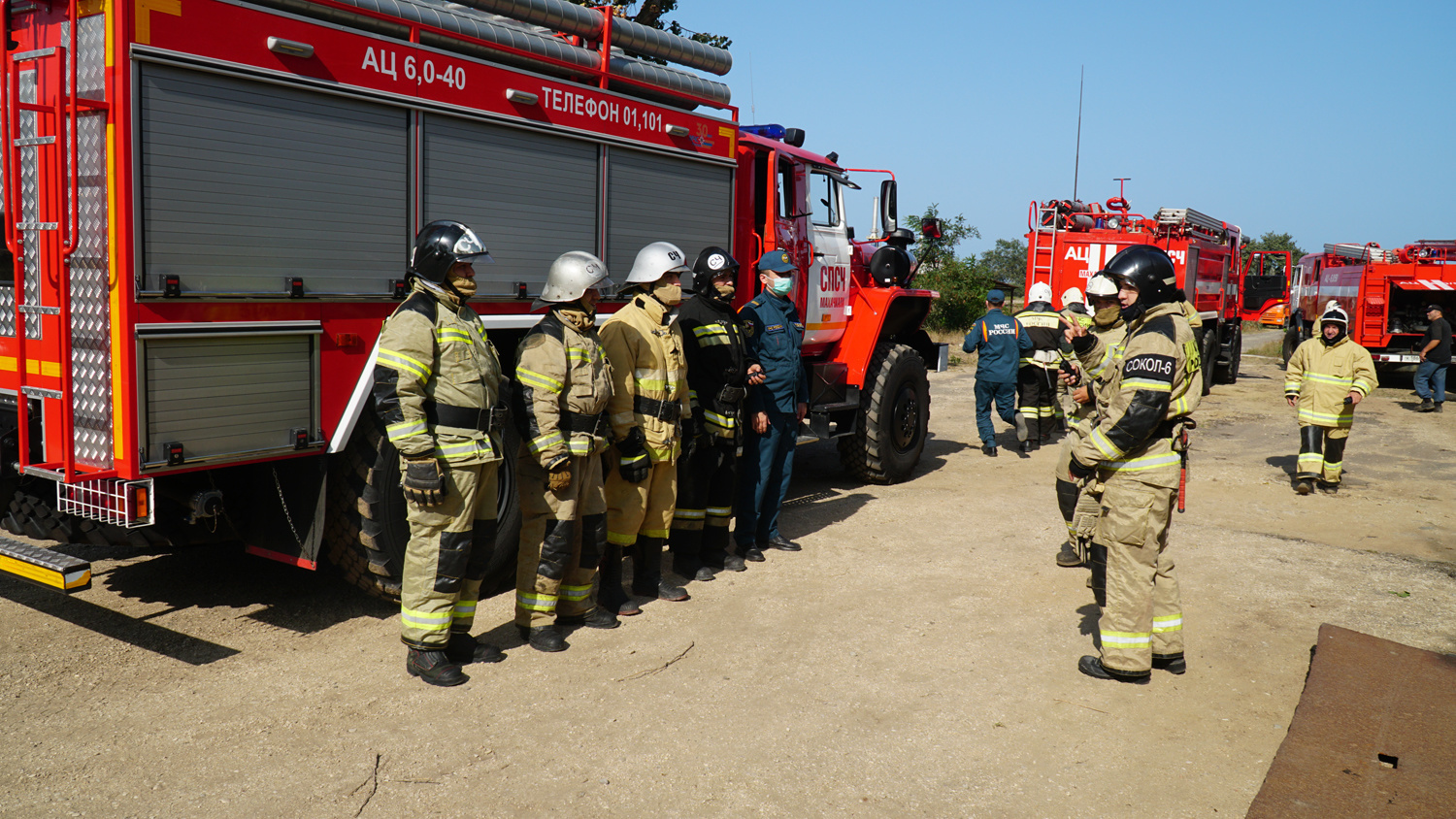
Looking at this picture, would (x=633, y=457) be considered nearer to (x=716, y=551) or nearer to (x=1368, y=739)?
(x=716, y=551)

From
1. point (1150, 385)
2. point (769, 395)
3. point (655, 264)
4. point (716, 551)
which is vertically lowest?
point (716, 551)

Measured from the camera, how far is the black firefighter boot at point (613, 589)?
5254mm

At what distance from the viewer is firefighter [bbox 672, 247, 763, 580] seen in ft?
19.1

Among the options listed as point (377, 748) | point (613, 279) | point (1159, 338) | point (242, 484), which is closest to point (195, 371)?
point (242, 484)

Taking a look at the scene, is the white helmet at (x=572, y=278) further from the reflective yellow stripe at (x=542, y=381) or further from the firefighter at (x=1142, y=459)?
the firefighter at (x=1142, y=459)

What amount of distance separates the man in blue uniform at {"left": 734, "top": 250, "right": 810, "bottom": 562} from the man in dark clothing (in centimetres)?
1346

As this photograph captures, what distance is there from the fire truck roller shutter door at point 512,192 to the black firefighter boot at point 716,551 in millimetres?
1761

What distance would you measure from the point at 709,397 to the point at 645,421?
68 cm

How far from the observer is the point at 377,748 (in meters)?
3.66

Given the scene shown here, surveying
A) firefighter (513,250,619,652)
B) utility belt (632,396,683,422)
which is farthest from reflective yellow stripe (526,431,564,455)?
utility belt (632,396,683,422)

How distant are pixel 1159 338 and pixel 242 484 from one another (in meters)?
4.06

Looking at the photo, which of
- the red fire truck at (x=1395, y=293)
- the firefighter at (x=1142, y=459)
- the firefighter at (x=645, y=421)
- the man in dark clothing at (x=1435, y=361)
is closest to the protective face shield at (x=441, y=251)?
the firefighter at (x=645, y=421)

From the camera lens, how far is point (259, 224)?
4234 millimetres

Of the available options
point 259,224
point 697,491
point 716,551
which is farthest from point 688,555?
point 259,224
